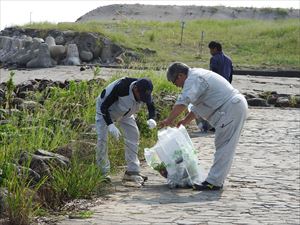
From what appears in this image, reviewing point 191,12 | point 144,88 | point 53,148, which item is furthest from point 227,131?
point 191,12

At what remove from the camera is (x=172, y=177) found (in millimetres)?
10781

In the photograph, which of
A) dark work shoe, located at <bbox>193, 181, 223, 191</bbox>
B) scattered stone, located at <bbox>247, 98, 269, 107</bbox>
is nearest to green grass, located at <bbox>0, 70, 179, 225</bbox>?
dark work shoe, located at <bbox>193, 181, 223, 191</bbox>

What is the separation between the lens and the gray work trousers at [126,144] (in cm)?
1087

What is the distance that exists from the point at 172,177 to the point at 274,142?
5716mm

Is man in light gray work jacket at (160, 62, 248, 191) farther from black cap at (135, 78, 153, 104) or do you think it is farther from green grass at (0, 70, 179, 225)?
green grass at (0, 70, 179, 225)

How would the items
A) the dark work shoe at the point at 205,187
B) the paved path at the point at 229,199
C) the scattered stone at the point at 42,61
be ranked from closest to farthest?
the paved path at the point at 229,199 → the dark work shoe at the point at 205,187 → the scattered stone at the point at 42,61

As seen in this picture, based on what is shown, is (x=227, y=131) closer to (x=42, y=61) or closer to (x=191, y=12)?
(x=42, y=61)

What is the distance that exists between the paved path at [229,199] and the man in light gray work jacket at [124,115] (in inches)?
12.9

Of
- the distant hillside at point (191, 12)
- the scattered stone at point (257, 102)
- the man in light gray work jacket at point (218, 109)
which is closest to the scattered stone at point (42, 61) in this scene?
the scattered stone at point (257, 102)

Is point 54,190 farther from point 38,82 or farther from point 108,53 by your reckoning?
point 108,53

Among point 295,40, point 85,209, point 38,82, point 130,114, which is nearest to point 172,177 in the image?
point 130,114

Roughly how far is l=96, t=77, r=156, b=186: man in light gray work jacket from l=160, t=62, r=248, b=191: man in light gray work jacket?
0.50 metres

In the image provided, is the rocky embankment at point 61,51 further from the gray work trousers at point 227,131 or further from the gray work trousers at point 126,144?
the gray work trousers at point 227,131

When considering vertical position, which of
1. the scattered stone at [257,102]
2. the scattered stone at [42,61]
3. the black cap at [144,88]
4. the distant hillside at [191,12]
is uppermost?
the black cap at [144,88]
